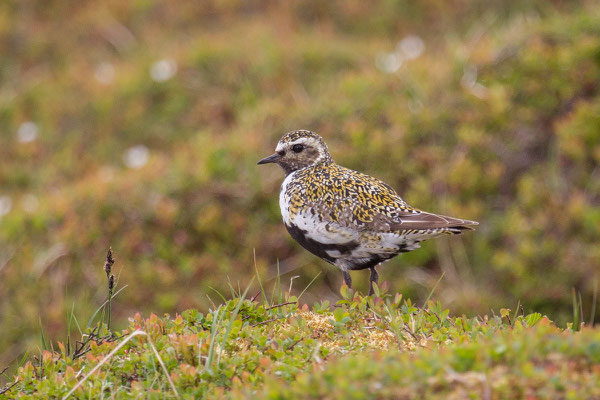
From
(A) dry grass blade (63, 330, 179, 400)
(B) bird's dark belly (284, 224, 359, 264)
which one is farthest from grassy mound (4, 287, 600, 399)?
(B) bird's dark belly (284, 224, 359, 264)

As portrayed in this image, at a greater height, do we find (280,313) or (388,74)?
(388,74)

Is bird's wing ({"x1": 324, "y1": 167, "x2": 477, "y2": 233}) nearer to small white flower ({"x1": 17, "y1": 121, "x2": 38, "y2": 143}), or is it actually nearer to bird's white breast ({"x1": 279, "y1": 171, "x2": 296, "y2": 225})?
bird's white breast ({"x1": 279, "y1": 171, "x2": 296, "y2": 225})

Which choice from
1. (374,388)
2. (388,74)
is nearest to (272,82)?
(388,74)

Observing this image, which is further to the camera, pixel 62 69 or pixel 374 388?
pixel 62 69

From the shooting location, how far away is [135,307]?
8867mm

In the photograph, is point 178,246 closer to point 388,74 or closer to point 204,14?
point 388,74

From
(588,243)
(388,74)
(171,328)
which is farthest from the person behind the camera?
(388,74)

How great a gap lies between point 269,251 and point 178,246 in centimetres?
111

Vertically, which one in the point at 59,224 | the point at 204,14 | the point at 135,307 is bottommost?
the point at 135,307

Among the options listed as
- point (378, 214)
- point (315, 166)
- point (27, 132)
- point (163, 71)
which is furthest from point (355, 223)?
point (27, 132)

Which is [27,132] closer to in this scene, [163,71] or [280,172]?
[163,71]

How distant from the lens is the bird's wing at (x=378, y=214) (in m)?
5.36

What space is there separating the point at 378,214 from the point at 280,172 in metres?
4.13

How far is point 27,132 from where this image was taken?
11.9 metres
